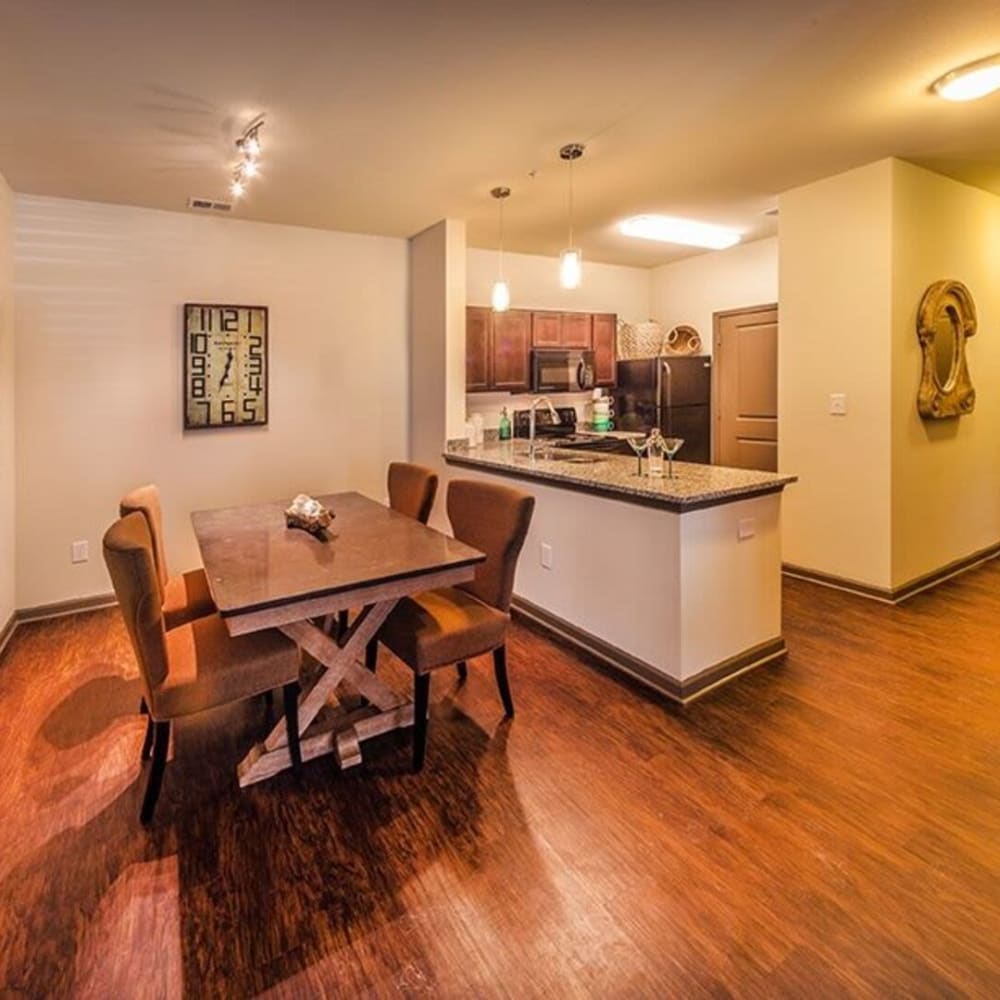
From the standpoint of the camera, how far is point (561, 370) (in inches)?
222

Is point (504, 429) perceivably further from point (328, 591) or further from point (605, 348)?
point (328, 591)

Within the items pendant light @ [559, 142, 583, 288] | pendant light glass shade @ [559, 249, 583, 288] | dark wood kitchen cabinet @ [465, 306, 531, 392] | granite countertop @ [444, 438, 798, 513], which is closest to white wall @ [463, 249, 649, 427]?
dark wood kitchen cabinet @ [465, 306, 531, 392]

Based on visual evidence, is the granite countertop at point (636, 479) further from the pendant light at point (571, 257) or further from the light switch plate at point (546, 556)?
A: the pendant light at point (571, 257)

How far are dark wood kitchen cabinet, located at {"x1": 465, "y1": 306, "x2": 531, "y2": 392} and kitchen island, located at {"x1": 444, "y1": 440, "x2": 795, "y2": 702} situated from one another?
1.81 metres

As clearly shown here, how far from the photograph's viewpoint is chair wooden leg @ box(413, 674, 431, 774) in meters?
2.30

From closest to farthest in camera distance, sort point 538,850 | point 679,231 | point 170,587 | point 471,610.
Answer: point 538,850 < point 471,610 < point 170,587 < point 679,231

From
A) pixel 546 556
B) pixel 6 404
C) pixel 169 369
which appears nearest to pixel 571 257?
pixel 546 556

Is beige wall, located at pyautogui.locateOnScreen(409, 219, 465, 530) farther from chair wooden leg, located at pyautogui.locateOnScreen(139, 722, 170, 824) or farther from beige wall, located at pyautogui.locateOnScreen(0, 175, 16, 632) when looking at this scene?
chair wooden leg, located at pyautogui.locateOnScreen(139, 722, 170, 824)

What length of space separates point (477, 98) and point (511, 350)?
269 centimetres

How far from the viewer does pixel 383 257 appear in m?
4.86

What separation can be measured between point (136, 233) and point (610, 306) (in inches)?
164

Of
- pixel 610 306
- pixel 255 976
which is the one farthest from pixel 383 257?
pixel 255 976

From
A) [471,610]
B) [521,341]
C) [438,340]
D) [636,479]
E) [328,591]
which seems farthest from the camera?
[521,341]

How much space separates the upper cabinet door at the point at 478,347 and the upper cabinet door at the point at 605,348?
1204mm
